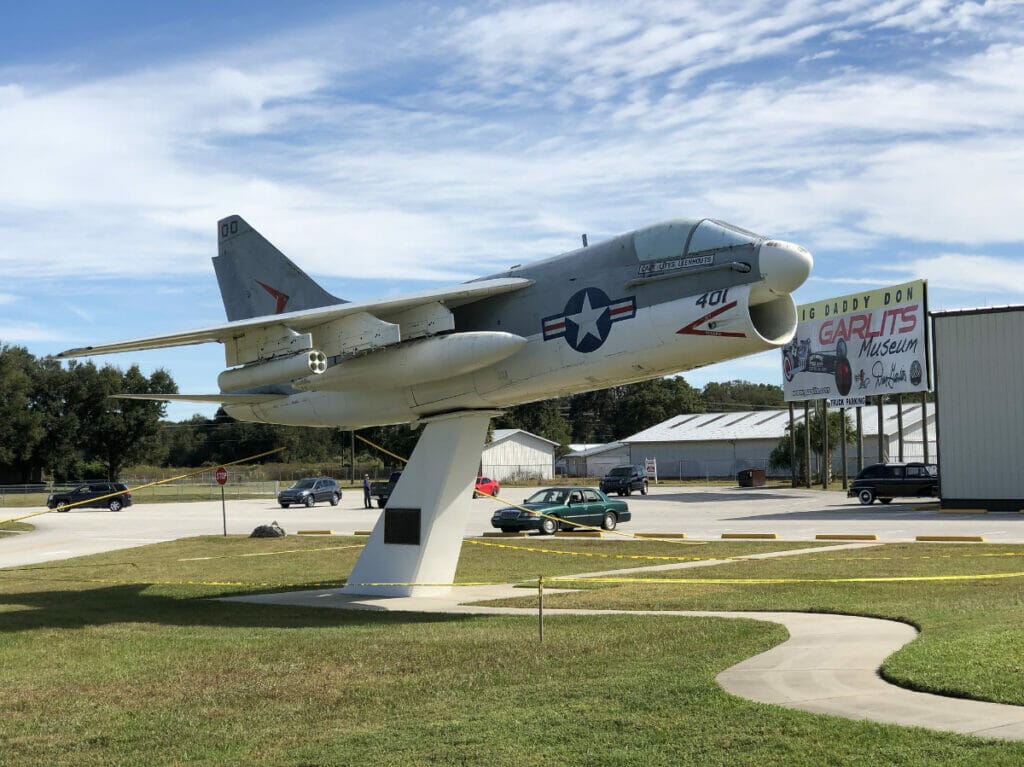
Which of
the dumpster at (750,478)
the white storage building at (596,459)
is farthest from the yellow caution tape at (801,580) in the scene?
the white storage building at (596,459)

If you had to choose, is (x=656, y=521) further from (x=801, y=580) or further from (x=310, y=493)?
(x=310, y=493)

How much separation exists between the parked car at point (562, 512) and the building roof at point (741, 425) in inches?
1833

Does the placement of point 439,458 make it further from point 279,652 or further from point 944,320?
point 944,320

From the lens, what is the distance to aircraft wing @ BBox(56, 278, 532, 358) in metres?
16.4

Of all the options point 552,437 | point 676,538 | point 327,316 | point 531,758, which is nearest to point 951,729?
point 531,758

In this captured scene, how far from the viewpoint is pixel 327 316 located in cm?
1658

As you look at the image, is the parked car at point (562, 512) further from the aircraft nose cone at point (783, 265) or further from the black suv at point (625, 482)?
the black suv at point (625, 482)

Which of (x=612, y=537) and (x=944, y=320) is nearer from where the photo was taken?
(x=612, y=537)

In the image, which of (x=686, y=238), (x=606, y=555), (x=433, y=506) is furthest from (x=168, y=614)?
(x=606, y=555)

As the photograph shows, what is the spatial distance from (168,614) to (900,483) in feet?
121

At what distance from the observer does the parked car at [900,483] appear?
46.7 metres

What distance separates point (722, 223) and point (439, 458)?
602 centimetres

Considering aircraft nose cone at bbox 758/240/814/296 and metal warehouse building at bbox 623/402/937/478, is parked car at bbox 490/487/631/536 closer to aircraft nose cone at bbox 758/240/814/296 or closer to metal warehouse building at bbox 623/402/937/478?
aircraft nose cone at bbox 758/240/814/296

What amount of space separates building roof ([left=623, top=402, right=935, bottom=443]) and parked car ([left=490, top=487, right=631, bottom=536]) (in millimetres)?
46563
